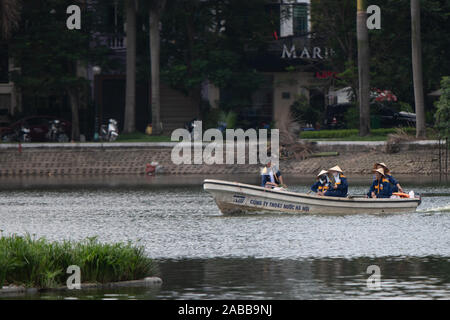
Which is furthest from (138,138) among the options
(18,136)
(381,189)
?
(381,189)

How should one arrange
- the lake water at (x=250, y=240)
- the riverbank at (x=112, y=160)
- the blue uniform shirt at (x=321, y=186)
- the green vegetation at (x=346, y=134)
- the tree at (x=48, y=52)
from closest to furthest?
the lake water at (x=250, y=240), the blue uniform shirt at (x=321, y=186), the riverbank at (x=112, y=160), the green vegetation at (x=346, y=134), the tree at (x=48, y=52)

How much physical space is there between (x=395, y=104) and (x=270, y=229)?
3240 cm

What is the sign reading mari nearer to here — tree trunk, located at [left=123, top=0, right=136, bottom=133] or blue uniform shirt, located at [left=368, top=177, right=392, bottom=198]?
tree trunk, located at [left=123, top=0, right=136, bottom=133]

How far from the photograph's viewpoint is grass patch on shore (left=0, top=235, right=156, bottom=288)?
17359mm

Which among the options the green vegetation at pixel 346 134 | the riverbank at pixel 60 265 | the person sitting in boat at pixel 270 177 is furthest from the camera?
the green vegetation at pixel 346 134

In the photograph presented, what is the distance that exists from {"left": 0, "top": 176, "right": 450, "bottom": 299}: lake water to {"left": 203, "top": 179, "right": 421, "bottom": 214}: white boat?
289mm

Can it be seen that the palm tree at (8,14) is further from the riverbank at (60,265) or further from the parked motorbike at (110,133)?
the riverbank at (60,265)

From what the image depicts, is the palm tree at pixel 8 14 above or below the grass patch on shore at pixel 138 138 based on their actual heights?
above

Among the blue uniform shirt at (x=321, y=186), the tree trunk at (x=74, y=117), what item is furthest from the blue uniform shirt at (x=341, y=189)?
the tree trunk at (x=74, y=117)

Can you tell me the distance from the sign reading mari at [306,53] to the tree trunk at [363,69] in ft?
26.7

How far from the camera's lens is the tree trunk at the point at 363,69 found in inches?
2045

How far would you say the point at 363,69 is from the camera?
52.7m

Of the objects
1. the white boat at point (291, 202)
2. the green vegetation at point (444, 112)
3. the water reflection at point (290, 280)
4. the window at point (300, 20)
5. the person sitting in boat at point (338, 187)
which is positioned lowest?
the water reflection at point (290, 280)

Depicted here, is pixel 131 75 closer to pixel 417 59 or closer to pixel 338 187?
pixel 417 59
